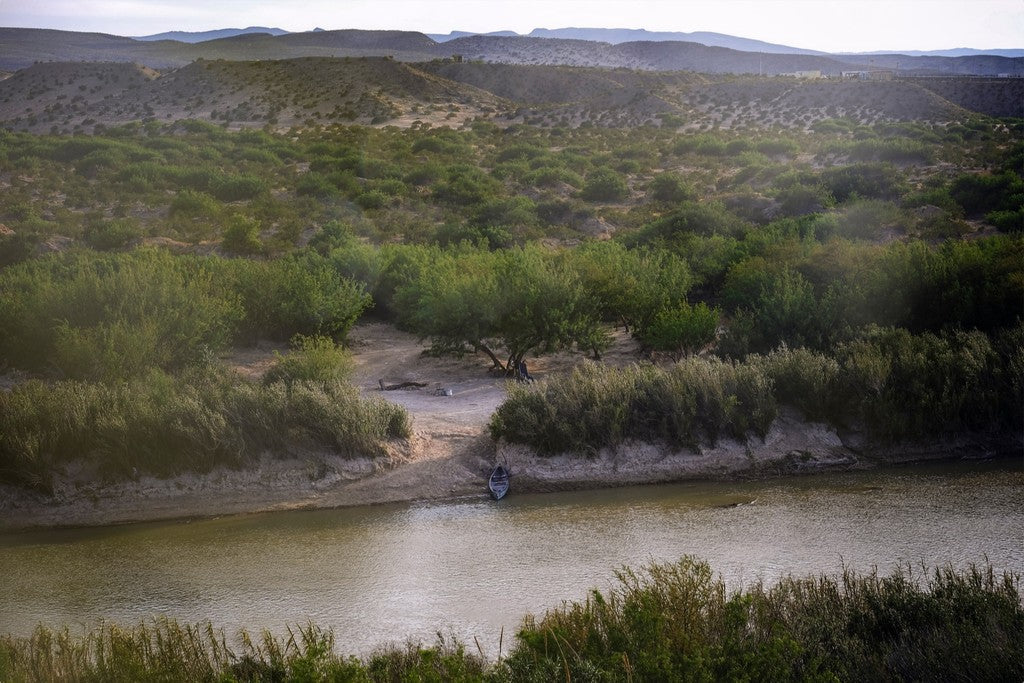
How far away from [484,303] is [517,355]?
125cm

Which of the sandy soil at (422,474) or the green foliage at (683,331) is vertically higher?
the green foliage at (683,331)

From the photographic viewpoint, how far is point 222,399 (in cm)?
1576

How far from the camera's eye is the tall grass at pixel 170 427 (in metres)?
14.8

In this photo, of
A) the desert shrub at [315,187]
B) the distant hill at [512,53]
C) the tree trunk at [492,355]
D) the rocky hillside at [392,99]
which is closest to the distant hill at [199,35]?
the distant hill at [512,53]

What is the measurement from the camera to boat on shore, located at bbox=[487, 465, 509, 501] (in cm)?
1466

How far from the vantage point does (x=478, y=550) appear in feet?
40.2

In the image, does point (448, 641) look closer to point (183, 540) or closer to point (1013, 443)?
point (183, 540)

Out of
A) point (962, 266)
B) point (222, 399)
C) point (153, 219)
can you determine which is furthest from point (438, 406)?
point (153, 219)

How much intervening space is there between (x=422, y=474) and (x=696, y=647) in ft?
26.8

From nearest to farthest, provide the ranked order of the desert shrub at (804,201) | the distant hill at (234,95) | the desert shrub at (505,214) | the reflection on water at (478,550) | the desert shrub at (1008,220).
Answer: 1. the reflection on water at (478,550)
2. the desert shrub at (1008,220)
3. the desert shrub at (804,201)
4. the desert shrub at (505,214)
5. the distant hill at (234,95)

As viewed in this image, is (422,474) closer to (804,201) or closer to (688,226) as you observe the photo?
(688,226)

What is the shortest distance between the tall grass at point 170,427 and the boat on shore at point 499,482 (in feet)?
6.52

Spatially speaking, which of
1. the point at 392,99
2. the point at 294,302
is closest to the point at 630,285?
the point at 294,302

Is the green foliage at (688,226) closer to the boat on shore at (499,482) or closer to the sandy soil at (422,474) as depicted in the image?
the sandy soil at (422,474)
